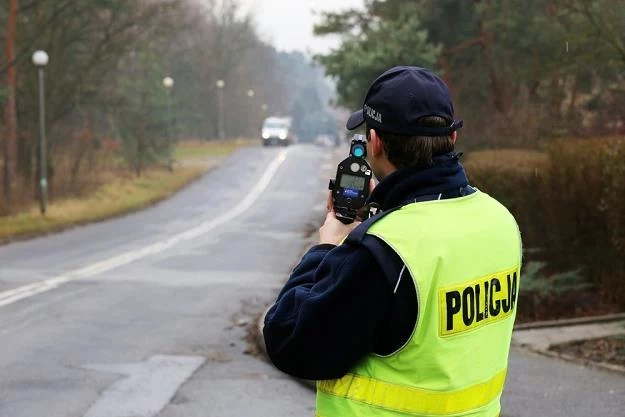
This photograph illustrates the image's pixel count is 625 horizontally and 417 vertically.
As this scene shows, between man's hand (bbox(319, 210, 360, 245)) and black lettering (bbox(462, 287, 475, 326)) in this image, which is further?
man's hand (bbox(319, 210, 360, 245))

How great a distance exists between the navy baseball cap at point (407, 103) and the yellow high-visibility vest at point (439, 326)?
188 mm

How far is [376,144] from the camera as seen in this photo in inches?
102

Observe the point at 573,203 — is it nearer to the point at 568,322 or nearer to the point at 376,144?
the point at 568,322

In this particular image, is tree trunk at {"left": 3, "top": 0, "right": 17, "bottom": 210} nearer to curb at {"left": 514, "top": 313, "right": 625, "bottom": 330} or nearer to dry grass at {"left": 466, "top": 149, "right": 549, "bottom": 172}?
dry grass at {"left": 466, "top": 149, "right": 549, "bottom": 172}

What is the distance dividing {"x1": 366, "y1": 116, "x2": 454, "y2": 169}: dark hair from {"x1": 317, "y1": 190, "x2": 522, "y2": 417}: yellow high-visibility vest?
115mm

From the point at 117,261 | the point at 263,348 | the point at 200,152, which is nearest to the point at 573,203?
the point at 263,348

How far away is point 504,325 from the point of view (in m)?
2.69

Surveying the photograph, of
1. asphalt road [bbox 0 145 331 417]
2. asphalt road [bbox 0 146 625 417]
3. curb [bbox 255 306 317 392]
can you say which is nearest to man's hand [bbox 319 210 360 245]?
asphalt road [bbox 0 146 625 417]

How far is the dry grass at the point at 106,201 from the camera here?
1088 inches

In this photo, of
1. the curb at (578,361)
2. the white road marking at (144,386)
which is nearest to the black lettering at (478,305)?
the white road marking at (144,386)

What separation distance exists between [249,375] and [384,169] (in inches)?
247

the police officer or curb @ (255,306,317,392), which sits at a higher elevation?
the police officer

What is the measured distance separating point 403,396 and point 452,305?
0.24 meters

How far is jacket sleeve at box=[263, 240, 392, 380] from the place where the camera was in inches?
94.5
